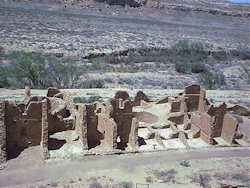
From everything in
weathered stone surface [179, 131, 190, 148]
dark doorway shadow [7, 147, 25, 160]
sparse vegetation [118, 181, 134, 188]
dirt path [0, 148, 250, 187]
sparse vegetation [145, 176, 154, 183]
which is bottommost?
sparse vegetation [145, 176, 154, 183]

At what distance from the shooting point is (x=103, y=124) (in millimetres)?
22250

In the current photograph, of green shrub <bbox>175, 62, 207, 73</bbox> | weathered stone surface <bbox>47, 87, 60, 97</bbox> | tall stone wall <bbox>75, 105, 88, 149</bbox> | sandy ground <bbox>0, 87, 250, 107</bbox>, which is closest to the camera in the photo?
tall stone wall <bbox>75, 105, 88, 149</bbox>

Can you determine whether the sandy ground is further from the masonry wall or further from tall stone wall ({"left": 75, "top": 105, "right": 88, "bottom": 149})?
tall stone wall ({"left": 75, "top": 105, "right": 88, "bottom": 149})

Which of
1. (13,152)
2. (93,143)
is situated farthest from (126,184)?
(13,152)

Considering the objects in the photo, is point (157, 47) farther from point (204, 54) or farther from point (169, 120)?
point (169, 120)

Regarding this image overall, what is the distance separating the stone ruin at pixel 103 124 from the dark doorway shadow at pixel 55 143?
24 cm

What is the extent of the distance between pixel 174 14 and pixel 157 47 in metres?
60.0

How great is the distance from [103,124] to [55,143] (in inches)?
148

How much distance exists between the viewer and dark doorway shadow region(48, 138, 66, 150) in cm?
2114

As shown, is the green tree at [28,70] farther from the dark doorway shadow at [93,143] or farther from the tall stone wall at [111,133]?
the tall stone wall at [111,133]

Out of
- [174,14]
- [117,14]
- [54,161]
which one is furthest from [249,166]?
[174,14]

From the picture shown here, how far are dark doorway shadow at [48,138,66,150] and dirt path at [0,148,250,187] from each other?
2415 mm

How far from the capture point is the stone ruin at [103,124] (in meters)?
20.2

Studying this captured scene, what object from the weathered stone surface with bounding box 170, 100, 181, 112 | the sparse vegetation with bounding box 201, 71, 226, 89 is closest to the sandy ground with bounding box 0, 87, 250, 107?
the sparse vegetation with bounding box 201, 71, 226, 89
